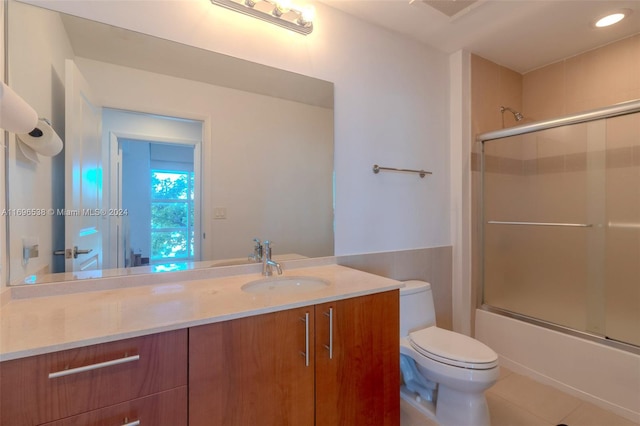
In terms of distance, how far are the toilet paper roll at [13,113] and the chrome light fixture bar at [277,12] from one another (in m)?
0.91

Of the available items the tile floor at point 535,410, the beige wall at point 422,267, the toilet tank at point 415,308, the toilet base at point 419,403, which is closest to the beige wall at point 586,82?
the beige wall at point 422,267

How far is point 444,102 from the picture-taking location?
91.8 inches

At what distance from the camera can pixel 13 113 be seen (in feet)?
2.84

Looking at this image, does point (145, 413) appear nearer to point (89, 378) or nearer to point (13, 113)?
point (89, 378)

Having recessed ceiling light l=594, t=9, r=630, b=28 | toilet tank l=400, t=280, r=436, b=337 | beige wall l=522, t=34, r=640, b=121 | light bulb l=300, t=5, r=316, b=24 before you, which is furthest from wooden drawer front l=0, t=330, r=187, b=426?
beige wall l=522, t=34, r=640, b=121

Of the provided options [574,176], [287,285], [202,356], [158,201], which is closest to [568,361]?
[574,176]

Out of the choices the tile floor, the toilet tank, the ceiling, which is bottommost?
the tile floor

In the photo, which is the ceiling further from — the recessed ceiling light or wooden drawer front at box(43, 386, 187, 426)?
wooden drawer front at box(43, 386, 187, 426)

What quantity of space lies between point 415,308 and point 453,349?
0.35 m

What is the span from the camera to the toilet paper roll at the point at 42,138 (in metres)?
1.10

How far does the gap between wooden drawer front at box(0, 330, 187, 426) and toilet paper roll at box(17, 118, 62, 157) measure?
0.79 m

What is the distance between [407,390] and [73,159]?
7.01 feet

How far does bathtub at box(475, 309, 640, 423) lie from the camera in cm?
171

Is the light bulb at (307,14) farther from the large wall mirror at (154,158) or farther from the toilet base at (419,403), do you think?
the toilet base at (419,403)
